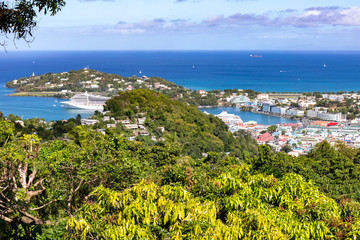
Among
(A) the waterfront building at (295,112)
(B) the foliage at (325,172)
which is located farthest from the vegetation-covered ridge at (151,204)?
(A) the waterfront building at (295,112)

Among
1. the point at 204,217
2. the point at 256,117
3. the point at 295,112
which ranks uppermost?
the point at 204,217

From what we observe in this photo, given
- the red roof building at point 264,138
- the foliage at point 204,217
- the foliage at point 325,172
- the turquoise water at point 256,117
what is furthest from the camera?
the turquoise water at point 256,117

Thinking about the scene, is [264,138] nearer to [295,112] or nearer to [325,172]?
[295,112]

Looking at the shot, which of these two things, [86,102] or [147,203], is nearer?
[147,203]

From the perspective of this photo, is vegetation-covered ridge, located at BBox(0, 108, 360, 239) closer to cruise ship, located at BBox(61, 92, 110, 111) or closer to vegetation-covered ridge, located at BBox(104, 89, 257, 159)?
vegetation-covered ridge, located at BBox(104, 89, 257, 159)

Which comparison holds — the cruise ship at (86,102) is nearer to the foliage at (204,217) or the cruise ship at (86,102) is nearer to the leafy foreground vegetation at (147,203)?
the leafy foreground vegetation at (147,203)

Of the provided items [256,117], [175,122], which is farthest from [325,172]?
[256,117]

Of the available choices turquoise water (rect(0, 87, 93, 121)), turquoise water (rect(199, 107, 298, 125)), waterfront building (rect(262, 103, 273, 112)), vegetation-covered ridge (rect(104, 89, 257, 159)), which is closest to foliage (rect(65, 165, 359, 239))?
vegetation-covered ridge (rect(104, 89, 257, 159))

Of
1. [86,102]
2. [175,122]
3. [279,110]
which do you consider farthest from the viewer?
[279,110]

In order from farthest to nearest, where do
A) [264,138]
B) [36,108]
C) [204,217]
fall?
[36,108]
[264,138]
[204,217]

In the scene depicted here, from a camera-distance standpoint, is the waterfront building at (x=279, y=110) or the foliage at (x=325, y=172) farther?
the waterfront building at (x=279, y=110)
